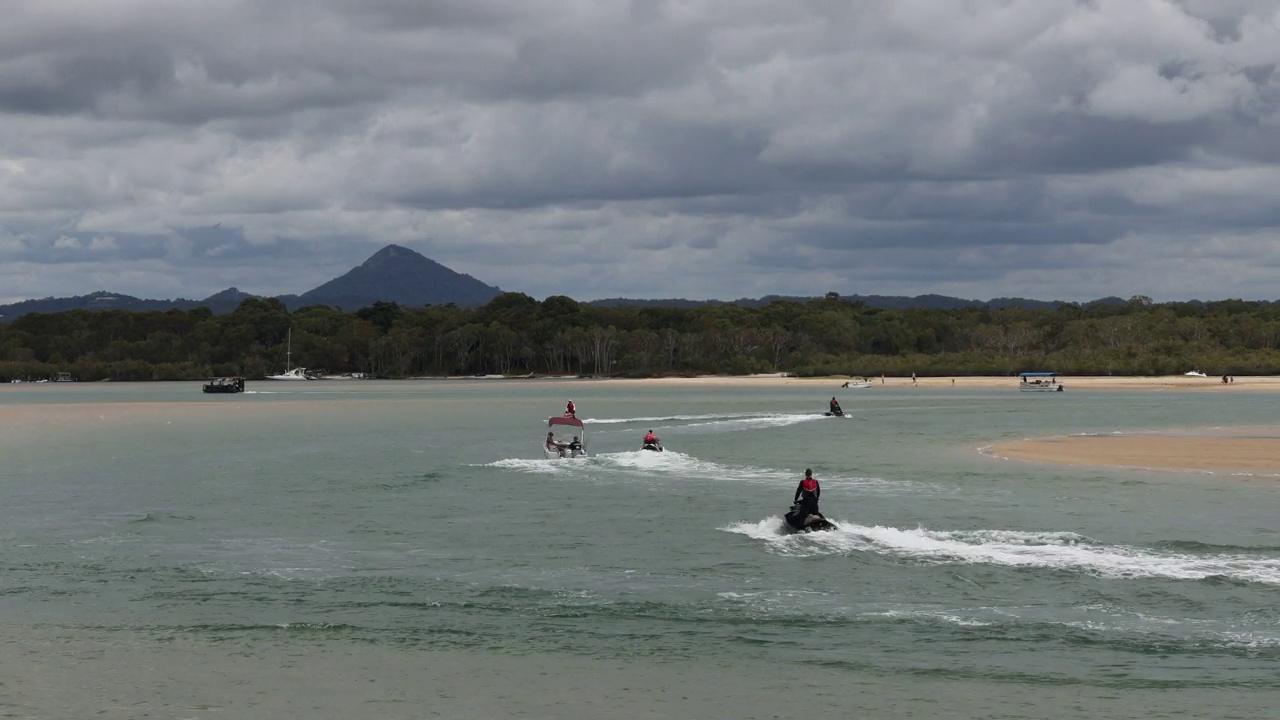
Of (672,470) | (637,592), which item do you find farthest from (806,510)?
(672,470)

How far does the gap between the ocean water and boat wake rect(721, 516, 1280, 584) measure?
124 millimetres

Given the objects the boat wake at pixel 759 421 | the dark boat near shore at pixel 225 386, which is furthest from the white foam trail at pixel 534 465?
the dark boat near shore at pixel 225 386

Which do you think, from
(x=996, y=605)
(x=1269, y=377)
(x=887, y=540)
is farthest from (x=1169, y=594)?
(x=1269, y=377)

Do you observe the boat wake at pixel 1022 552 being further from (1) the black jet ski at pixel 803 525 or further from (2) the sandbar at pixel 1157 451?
(2) the sandbar at pixel 1157 451

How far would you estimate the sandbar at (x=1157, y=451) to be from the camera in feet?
152

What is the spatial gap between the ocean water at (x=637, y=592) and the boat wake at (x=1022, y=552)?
0.41 feet

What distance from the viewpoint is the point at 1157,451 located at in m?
52.1

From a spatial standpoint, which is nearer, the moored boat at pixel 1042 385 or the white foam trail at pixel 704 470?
the white foam trail at pixel 704 470

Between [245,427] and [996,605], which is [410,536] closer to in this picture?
[996,605]

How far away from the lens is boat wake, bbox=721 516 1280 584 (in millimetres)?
25484

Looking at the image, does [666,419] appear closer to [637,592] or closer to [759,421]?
[759,421]

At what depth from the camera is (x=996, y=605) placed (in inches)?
901

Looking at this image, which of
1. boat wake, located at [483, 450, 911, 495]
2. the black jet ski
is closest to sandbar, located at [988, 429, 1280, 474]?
boat wake, located at [483, 450, 911, 495]

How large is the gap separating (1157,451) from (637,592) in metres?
34.7
